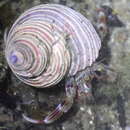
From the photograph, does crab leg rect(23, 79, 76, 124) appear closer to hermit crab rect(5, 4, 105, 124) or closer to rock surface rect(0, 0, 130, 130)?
hermit crab rect(5, 4, 105, 124)

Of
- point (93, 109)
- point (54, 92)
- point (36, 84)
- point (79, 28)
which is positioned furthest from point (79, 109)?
point (79, 28)

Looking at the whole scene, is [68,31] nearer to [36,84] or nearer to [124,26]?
[36,84]

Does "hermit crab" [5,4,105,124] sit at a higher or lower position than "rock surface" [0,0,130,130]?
higher

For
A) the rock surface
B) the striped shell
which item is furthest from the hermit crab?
the rock surface

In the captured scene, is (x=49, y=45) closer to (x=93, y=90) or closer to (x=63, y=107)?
(x=63, y=107)

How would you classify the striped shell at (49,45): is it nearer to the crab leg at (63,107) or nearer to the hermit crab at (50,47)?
the hermit crab at (50,47)

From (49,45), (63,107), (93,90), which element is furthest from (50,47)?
(93,90)

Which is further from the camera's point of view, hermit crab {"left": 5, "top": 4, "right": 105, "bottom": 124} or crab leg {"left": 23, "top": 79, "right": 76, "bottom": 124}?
crab leg {"left": 23, "top": 79, "right": 76, "bottom": 124}
